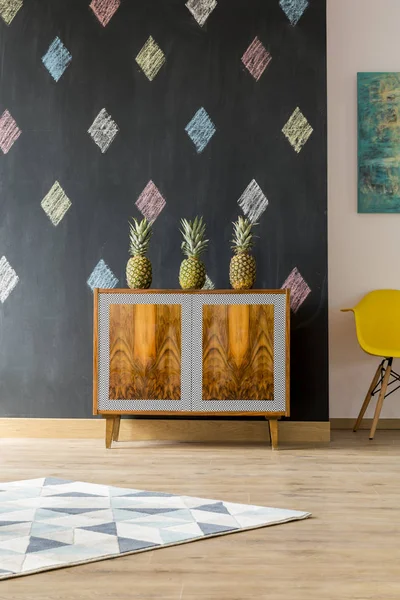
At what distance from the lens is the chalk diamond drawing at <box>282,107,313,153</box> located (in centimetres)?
434

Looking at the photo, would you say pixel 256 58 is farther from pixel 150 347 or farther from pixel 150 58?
pixel 150 347

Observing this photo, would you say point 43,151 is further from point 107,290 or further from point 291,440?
point 291,440

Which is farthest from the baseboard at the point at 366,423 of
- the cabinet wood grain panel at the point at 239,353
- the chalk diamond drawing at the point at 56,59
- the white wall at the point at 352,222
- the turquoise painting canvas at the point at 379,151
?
the chalk diamond drawing at the point at 56,59

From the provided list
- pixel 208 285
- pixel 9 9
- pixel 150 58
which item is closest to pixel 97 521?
pixel 208 285

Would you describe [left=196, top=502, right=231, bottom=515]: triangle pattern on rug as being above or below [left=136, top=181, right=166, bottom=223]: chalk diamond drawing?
below

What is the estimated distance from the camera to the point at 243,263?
4000 millimetres

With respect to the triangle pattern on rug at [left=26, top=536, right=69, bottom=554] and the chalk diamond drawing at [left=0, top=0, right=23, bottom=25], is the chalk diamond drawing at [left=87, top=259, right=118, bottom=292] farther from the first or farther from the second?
the triangle pattern on rug at [left=26, top=536, right=69, bottom=554]

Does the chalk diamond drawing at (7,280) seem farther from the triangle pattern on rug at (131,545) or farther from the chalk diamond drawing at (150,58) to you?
the triangle pattern on rug at (131,545)

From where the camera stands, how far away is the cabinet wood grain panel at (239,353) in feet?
12.8

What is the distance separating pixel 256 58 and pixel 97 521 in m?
2.94

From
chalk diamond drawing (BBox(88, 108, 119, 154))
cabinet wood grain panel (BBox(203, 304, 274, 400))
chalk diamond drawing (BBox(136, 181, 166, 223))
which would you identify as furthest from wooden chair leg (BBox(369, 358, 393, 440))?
chalk diamond drawing (BBox(88, 108, 119, 154))

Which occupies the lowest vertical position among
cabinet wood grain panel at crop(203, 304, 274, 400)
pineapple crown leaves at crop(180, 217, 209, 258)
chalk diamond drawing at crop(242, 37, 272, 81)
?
cabinet wood grain panel at crop(203, 304, 274, 400)

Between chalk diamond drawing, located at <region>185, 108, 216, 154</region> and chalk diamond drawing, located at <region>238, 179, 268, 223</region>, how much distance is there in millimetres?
355

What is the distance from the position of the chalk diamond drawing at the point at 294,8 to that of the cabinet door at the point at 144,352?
1729 millimetres
